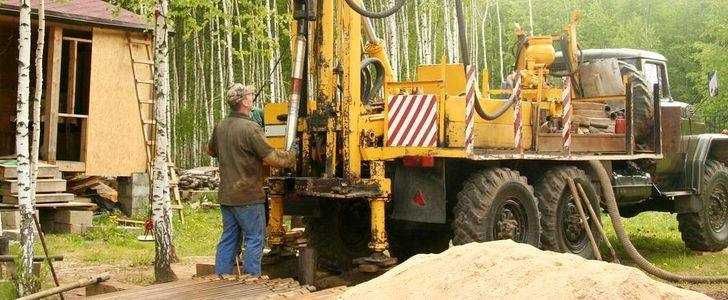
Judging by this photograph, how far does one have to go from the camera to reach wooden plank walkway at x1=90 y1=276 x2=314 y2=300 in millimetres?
6715

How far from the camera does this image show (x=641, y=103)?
11461mm

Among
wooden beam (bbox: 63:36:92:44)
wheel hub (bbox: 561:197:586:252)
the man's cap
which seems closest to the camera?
the man's cap

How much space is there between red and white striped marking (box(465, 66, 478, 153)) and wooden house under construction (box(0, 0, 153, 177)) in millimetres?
9148

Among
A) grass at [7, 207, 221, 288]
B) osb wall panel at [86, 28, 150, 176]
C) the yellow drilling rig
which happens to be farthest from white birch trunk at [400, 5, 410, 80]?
the yellow drilling rig

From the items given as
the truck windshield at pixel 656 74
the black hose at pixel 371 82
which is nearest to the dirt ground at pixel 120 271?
the black hose at pixel 371 82

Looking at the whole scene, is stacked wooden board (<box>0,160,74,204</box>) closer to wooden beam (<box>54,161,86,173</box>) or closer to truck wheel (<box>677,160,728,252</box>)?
wooden beam (<box>54,161,86,173</box>)

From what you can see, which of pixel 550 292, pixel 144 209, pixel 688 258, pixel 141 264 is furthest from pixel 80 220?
pixel 550 292

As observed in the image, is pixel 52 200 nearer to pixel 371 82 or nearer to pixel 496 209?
pixel 371 82

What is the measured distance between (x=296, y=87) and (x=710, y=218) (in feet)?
22.7

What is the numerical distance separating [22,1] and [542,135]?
5520 mm

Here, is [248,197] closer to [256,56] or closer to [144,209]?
[144,209]

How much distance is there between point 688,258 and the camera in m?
11.8

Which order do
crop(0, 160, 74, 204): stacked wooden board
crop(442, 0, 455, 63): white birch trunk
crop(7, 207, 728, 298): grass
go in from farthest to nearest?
crop(442, 0, 455, 63): white birch trunk < crop(0, 160, 74, 204): stacked wooden board < crop(7, 207, 728, 298): grass

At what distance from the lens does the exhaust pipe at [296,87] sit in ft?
27.5
